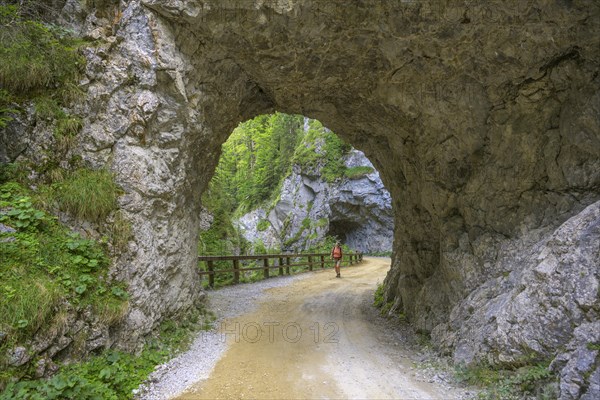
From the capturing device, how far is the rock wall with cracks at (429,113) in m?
5.63

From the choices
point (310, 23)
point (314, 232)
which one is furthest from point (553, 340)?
point (314, 232)

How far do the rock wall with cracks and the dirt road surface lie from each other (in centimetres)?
118

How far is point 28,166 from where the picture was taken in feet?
18.6

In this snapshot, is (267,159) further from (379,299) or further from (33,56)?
(33,56)

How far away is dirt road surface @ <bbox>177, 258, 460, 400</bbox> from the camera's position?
505 cm

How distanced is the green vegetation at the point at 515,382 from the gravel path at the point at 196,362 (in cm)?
430

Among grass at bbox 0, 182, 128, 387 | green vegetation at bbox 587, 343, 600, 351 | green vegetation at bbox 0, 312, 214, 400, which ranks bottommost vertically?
green vegetation at bbox 0, 312, 214, 400

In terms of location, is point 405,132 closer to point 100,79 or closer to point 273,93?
point 273,93

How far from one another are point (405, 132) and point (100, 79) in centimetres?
705

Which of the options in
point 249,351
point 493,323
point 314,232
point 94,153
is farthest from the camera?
point 314,232

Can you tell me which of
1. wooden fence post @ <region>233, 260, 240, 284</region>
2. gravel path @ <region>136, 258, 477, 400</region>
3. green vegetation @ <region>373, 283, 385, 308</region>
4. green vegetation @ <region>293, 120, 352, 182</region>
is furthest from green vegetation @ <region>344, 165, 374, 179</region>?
gravel path @ <region>136, 258, 477, 400</region>

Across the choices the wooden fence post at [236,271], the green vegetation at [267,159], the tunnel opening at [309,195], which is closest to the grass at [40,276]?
the wooden fence post at [236,271]

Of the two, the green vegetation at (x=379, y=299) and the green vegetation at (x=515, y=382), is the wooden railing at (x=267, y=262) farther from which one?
the green vegetation at (x=515, y=382)

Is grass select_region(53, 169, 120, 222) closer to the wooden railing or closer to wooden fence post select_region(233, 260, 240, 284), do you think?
the wooden railing
